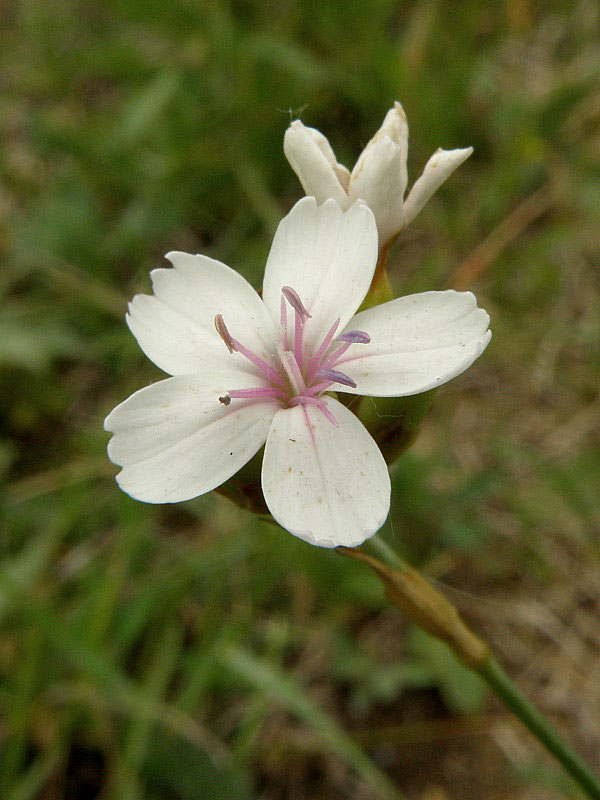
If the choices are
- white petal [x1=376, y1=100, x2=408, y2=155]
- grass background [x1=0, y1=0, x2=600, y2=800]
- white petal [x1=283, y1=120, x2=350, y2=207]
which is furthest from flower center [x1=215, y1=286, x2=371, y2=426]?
grass background [x1=0, y1=0, x2=600, y2=800]

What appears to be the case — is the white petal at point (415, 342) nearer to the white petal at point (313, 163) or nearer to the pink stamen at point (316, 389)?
the pink stamen at point (316, 389)

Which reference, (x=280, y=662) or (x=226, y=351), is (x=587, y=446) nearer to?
(x=280, y=662)

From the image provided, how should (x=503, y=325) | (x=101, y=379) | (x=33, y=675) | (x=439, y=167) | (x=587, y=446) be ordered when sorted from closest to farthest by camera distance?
(x=439, y=167)
(x=33, y=675)
(x=587, y=446)
(x=503, y=325)
(x=101, y=379)

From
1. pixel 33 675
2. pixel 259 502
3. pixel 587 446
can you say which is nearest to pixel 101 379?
pixel 33 675

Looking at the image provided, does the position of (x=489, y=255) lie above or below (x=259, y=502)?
below

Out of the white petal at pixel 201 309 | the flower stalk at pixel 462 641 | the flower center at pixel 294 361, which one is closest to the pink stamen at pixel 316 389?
the flower center at pixel 294 361

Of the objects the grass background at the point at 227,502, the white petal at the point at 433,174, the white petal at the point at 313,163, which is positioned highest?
the white petal at the point at 313,163

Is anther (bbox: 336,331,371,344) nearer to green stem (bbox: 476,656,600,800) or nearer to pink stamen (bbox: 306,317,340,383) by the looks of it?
pink stamen (bbox: 306,317,340,383)
